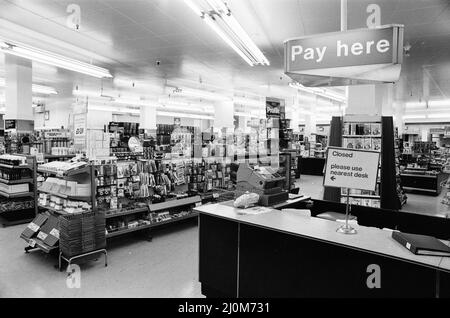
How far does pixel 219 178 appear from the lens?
693 cm

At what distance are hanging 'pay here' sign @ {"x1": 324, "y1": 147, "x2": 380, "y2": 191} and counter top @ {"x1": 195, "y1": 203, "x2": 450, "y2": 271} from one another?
394 mm

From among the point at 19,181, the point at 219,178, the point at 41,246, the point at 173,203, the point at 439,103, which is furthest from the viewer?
the point at 439,103

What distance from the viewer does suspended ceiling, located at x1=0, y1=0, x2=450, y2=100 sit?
5.15 m

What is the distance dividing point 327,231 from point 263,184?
1085mm

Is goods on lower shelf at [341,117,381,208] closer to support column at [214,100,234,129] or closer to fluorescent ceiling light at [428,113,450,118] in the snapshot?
support column at [214,100,234,129]

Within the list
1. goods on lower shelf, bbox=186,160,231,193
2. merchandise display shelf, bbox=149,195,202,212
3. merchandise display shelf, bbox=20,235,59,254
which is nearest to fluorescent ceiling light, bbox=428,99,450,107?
goods on lower shelf, bbox=186,160,231,193

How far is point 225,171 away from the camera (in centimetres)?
709

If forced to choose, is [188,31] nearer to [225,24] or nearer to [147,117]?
[225,24]

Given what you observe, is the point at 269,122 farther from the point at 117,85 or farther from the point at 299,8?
the point at 117,85

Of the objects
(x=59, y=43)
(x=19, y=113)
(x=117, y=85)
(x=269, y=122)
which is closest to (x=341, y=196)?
(x=269, y=122)

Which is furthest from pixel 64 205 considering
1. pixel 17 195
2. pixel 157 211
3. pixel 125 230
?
pixel 17 195

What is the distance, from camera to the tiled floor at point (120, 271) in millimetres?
3482

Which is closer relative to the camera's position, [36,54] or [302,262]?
[302,262]
